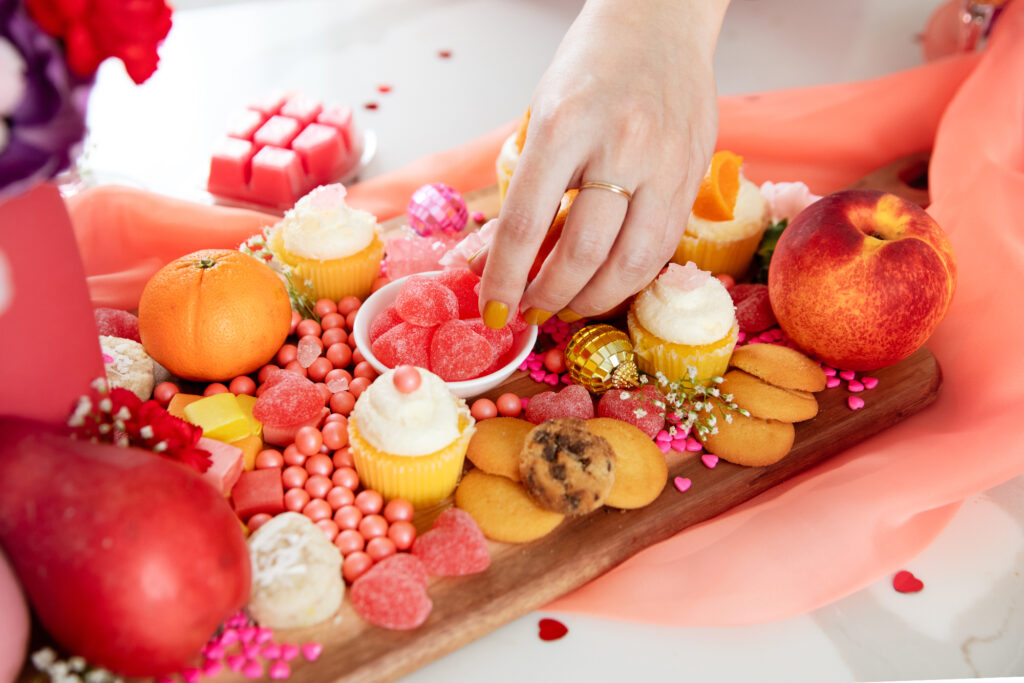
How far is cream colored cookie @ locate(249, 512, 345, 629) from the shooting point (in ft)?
3.13

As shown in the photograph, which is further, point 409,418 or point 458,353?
point 458,353

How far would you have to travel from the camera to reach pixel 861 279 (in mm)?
1243

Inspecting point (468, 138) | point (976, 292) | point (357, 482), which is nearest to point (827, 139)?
point (976, 292)

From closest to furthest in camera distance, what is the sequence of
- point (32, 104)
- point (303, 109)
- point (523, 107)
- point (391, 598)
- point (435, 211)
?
point (32, 104) → point (391, 598) → point (435, 211) → point (303, 109) → point (523, 107)

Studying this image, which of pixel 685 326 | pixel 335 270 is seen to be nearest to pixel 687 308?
pixel 685 326

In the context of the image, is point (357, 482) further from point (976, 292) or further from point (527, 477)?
point (976, 292)

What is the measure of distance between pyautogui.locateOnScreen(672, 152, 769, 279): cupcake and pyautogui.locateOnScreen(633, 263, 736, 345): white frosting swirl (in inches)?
7.3

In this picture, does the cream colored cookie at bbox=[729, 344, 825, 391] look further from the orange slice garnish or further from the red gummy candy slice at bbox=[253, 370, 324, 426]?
the red gummy candy slice at bbox=[253, 370, 324, 426]

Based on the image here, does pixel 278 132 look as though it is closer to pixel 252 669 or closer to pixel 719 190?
pixel 719 190

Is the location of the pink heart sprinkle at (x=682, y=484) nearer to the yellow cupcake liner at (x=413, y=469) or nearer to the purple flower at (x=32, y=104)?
the yellow cupcake liner at (x=413, y=469)

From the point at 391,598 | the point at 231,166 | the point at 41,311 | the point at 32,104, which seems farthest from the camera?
the point at 231,166

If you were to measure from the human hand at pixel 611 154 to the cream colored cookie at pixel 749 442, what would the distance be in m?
0.26

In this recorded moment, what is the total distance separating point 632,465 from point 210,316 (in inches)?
25.6

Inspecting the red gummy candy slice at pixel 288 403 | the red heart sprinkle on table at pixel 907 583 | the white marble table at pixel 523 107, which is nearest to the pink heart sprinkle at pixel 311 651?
the white marble table at pixel 523 107
